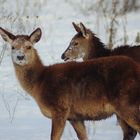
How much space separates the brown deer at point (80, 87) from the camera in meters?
8.90

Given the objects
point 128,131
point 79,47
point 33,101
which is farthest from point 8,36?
point 33,101

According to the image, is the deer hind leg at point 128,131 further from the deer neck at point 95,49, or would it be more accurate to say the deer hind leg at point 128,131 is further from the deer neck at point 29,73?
the deer neck at point 95,49

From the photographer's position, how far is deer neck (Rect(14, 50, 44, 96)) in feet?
31.5

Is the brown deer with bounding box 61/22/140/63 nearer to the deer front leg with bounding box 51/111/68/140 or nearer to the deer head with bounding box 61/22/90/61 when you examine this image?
the deer head with bounding box 61/22/90/61

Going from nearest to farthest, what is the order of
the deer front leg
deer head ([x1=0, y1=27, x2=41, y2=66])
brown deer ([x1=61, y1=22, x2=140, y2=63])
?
the deer front leg, deer head ([x1=0, y1=27, x2=41, y2=66]), brown deer ([x1=61, y1=22, x2=140, y2=63])

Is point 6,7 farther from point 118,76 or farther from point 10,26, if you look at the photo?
point 118,76

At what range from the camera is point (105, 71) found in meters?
9.08

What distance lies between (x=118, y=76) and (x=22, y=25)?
8.71m

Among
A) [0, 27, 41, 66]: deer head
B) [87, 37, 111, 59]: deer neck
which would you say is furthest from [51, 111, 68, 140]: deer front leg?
[87, 37, 111, 59]: deer neck

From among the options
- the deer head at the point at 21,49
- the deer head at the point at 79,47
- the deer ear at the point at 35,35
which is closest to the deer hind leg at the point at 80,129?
the deer head at the point at 21,49

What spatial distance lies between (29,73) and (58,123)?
0.87 meters

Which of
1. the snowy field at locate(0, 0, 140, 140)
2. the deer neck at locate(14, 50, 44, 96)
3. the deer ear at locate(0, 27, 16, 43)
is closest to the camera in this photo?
the deer neck at locate(14, 50, 44, 96)

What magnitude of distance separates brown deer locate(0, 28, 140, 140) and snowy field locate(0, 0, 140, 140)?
3.42ft

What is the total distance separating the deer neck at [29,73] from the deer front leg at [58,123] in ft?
1.93
